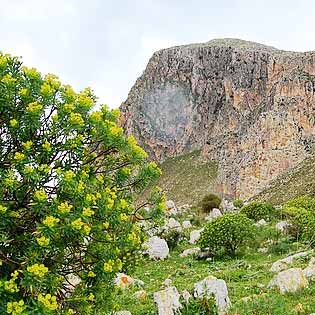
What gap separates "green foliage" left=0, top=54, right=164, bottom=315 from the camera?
5824mm

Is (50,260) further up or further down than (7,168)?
further down

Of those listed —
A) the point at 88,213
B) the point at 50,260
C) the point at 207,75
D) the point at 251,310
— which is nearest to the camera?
the point at 88,213

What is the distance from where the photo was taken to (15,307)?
5426 mm

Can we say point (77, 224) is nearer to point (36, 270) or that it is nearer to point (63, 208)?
point (63, 208)

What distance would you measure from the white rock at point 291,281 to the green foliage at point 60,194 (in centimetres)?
417

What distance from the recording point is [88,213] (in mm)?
5992

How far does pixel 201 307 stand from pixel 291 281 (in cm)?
252

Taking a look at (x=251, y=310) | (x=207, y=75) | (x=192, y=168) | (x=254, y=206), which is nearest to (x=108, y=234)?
(x=251, y=310)

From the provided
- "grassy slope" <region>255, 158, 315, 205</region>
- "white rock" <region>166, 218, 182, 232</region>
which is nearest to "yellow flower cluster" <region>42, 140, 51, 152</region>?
"white rock" <region>166, 218, 182, 232</region>

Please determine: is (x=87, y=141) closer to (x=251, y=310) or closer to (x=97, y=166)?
(x=97, y=166)

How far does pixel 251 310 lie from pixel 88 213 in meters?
4.35

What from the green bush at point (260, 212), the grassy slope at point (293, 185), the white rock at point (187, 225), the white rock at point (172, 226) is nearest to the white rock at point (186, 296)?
the white rock at point (172, 226)

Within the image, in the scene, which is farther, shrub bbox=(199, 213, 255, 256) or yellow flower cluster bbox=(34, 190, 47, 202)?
shrub bbox=(199, 213, 255, 256)

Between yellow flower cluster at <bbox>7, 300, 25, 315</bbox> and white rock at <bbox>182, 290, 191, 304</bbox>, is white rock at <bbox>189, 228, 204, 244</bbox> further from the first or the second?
yellow flower cluster at <bbox>7, 300, 25, 315</bbox>
